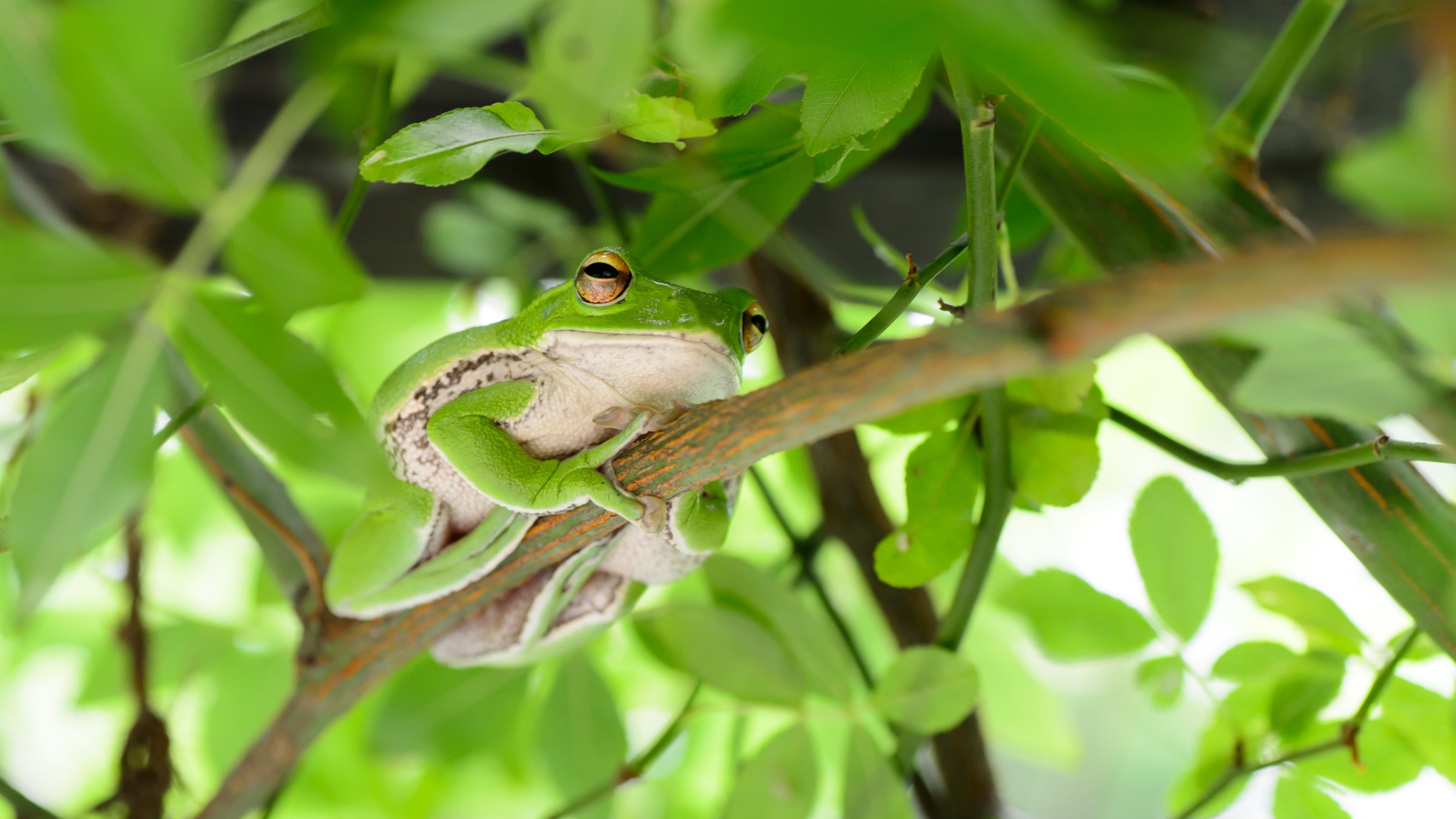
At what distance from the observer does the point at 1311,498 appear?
2.70ft

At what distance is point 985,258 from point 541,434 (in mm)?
489

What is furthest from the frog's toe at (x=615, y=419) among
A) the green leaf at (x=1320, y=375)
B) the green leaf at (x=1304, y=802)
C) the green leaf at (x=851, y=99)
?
the green leaf at (x=1304, y=802)

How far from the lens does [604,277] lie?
85 centimetres

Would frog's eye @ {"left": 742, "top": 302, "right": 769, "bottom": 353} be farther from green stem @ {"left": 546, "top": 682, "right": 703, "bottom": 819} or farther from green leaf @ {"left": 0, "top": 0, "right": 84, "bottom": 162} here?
green leaf @ {"left": 0, "top": 0, "right": 84, "bottom": 162}

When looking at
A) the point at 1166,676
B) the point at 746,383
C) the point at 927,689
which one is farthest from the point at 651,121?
the point at 746,383

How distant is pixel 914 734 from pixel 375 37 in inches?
32.2

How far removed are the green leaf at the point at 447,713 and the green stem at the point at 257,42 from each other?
2.70 feet

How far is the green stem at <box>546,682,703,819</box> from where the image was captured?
40.6 inches

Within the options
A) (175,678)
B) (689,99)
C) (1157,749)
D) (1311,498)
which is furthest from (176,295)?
(1157,749)

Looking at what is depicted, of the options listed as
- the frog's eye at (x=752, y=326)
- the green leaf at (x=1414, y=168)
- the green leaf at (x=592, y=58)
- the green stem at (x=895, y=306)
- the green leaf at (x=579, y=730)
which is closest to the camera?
the green leaf at (x=1414, y=168)

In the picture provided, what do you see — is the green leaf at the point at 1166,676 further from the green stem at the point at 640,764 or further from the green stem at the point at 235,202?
the green stem at the point at 235,202

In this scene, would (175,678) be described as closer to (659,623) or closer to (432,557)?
(432,557)

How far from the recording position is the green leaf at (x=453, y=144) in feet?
1.95

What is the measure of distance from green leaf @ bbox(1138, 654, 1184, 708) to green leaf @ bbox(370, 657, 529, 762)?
0.76 metres
